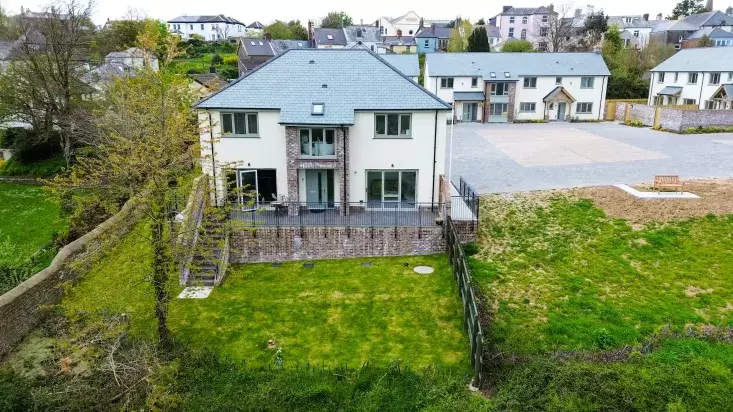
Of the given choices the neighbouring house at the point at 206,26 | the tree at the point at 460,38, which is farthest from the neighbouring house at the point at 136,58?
the neighbouring house at the point at 206,26

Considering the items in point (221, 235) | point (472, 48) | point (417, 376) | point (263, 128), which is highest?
point (472, 48)

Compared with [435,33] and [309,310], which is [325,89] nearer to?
[309,310]

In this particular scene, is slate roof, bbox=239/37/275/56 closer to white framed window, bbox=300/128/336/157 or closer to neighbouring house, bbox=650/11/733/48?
white framed window, bbox=300/128/336/157

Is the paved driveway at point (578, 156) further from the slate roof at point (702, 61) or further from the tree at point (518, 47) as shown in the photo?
the tree at point (518, 47)

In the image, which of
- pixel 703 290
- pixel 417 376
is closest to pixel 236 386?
pixel 417 376

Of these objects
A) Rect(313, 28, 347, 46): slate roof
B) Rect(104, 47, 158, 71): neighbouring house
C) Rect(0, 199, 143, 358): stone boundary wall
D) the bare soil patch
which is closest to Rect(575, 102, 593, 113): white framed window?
the bare soil patch

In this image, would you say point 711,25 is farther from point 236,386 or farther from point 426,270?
point 236,386
